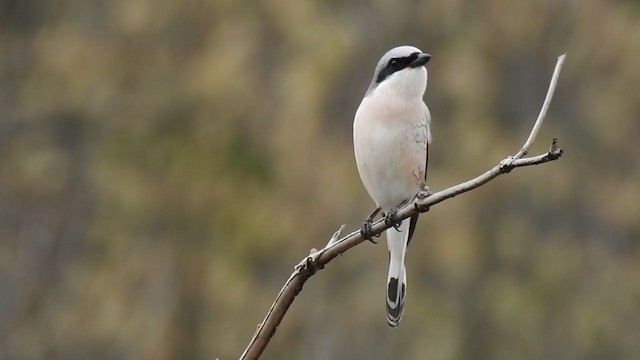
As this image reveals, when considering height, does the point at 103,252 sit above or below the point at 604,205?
below

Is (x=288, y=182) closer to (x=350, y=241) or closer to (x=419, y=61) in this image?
(x=419, y=61)

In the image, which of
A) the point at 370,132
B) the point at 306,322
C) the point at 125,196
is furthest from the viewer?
the point at 125,196

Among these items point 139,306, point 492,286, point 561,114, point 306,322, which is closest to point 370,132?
point 306,322

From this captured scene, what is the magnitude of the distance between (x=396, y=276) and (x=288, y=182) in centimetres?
976

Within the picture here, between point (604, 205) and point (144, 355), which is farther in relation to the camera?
point (604, 205)

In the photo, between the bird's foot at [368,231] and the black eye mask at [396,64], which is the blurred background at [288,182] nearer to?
the black eye mask at [396,64]

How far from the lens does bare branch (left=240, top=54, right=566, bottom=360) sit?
2.94 m

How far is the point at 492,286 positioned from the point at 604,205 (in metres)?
1.89

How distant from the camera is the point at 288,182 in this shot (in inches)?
580

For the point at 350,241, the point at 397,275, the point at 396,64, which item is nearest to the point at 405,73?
the point at 396,64

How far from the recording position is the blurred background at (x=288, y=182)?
47.4ft

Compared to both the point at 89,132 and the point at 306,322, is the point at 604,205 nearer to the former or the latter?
the point at 306,322

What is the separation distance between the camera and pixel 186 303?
14.5 metres

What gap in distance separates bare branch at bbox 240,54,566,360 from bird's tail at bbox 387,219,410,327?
1.13 metres
